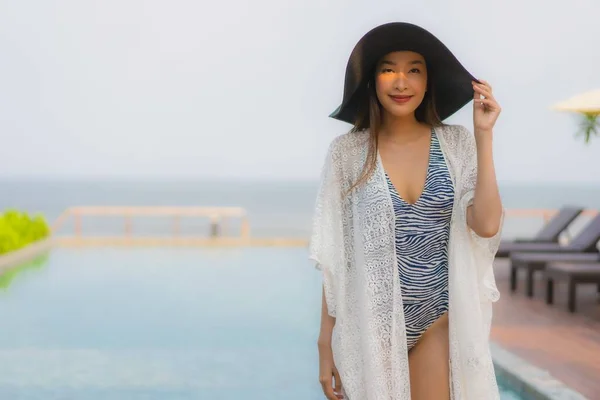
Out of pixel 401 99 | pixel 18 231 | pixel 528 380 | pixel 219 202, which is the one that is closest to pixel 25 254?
pixel 18 231

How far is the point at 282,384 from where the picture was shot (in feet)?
19.4

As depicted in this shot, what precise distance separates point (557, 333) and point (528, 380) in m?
1.89

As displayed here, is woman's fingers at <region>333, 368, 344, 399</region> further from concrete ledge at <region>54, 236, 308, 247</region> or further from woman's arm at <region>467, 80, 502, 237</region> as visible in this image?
concrete ledge at <region>54, 236, 308, 247</region>

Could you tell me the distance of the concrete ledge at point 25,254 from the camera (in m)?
12.7

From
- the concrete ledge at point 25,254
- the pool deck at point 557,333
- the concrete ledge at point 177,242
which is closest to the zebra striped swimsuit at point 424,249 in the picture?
the pool deck at point 557,333

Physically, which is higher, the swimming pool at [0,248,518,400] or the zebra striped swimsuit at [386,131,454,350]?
the zebra striped swimsuit at [386,131,454,350]

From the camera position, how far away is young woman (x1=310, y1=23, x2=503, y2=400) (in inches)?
86.1

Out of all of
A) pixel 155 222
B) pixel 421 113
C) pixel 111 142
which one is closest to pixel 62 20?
pixel 111 142

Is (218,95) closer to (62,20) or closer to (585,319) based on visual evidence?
(62,20)

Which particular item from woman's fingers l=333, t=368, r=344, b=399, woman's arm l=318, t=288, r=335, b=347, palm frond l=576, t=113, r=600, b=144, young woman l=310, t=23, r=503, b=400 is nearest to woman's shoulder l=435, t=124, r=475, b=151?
young woman l=310, t=23, r=503, b=400

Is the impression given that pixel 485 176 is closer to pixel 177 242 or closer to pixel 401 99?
pixel 401 99

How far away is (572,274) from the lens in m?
7.68

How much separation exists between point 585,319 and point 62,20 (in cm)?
4397

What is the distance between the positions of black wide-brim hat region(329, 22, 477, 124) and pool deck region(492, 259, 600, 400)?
9.65 feet
